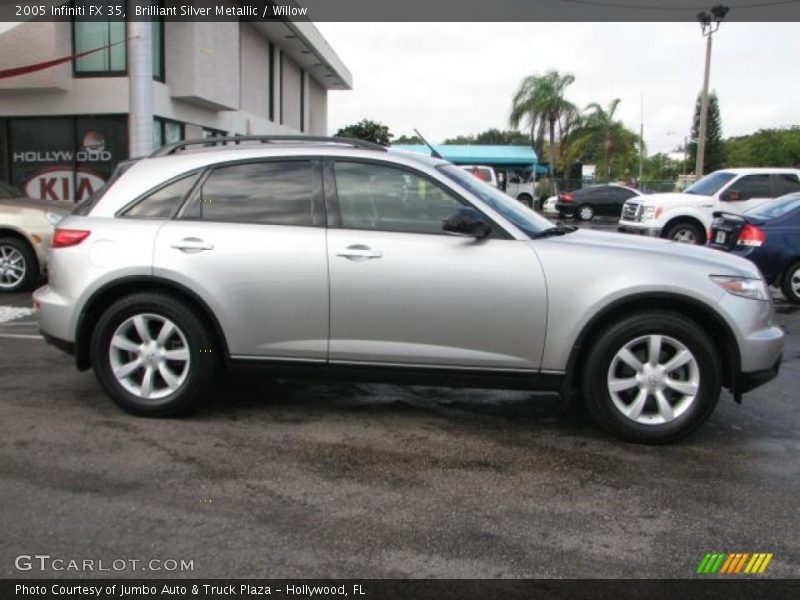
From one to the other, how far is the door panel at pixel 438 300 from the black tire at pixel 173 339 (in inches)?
33.4

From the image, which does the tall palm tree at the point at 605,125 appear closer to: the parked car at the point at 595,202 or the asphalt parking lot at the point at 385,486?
the parked car at the point at 595,202

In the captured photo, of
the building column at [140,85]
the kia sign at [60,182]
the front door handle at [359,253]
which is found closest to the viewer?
the front door handle at [359,253]

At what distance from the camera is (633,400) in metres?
4.48

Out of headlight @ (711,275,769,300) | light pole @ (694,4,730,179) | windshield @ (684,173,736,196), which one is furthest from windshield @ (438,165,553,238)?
light pole @ (694,4,730,179)

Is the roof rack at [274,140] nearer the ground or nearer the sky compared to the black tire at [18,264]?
nearer the sky

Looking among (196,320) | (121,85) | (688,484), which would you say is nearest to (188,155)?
(196,320)

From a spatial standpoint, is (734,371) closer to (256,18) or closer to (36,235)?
(36,235)

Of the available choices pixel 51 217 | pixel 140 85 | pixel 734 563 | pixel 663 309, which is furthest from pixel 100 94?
pixel 734 563

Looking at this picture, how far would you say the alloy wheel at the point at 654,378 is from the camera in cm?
439

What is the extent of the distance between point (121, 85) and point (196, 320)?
1305cm

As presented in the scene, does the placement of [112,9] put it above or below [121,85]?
above

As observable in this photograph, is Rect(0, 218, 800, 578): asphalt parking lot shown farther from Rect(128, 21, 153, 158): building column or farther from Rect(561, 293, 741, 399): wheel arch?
Rect(128, 21, 153, 158): building column

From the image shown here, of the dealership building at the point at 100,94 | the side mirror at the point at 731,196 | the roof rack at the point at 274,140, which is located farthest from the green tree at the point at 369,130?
the roof rack at the point at 274,140

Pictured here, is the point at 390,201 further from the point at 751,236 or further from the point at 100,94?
the point at 100,94
